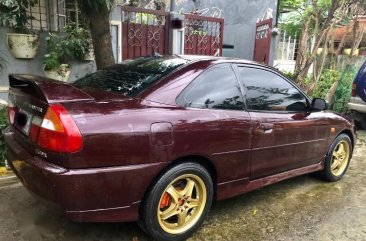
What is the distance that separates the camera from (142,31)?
718 centimetres

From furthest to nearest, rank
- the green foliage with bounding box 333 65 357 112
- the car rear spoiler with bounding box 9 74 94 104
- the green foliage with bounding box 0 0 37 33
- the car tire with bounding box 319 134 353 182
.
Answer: the green foliage with bounding box 333 65 357 112
the green foliage with bounding box 0 0 37 33
the car tire with bounding box 319 134 353 182
the car rear spoiler with bounding box 9 74 94 104

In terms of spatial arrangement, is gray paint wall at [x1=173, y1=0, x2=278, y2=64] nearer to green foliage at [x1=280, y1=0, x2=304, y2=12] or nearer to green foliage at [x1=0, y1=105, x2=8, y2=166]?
green foliage at [x1=280, y1=0, x2=304, y2=12]

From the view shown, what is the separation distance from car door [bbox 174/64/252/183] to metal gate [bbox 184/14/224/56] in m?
4.66

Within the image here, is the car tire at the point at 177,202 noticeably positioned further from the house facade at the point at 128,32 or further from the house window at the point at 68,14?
the house window at the point at 68,14

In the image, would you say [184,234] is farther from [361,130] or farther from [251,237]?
[361,130]

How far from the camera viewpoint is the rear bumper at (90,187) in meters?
2.46

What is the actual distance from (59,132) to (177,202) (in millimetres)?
1130

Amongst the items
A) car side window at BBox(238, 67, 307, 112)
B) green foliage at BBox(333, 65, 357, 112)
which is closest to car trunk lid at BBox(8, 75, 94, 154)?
car side window at BBox(238, 67, 307, 112)

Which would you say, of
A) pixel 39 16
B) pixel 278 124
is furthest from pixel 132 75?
pixel 39 16

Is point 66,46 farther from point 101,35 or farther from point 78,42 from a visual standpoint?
point 101,35

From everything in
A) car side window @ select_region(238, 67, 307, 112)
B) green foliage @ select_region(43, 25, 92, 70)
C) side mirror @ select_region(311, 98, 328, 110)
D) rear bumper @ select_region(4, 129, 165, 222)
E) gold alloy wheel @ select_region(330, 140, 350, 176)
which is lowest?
gold alloy wheel @ select_region(330, 140, 350, 176)

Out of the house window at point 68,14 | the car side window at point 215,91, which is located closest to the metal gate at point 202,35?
the house window at point 68,14

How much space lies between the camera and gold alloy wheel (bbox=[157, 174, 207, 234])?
9.74ft

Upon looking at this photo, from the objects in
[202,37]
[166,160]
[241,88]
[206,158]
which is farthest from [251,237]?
[202,37]
